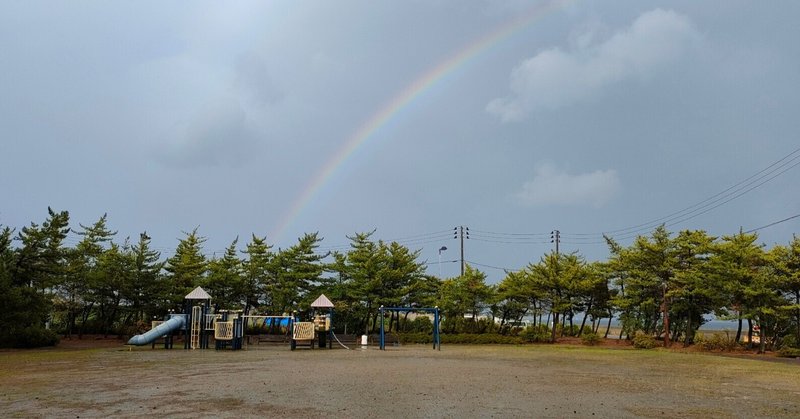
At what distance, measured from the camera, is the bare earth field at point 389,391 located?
8094mm

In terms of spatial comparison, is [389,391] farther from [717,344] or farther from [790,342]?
[790,342]

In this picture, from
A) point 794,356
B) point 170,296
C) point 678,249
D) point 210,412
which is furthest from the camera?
point 170,296

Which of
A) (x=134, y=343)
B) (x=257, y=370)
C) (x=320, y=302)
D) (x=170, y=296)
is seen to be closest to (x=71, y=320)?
(x=170, y=296)

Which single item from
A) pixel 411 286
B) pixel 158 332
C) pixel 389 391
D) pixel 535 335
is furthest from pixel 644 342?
pixel 158 332

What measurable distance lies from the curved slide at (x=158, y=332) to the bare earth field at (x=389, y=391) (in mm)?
9084

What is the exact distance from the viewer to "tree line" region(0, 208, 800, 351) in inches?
973

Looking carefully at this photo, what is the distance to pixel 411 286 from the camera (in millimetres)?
34062

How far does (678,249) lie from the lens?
28.6 m

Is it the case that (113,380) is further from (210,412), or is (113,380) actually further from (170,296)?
(170,296)

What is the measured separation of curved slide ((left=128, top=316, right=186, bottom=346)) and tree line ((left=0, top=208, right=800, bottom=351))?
12.7ft

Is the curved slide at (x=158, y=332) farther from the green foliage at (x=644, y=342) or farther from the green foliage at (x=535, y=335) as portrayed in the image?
the green foliage at (x=644, y=342)

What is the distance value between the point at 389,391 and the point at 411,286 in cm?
2402

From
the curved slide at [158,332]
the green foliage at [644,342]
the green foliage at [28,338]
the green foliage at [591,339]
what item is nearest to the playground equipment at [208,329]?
the curved slide at [158,332]

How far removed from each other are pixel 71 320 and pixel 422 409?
31.2 m
